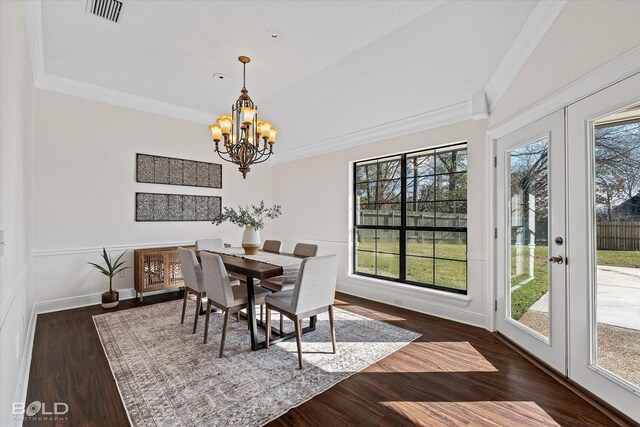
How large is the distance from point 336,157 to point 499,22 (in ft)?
9.64

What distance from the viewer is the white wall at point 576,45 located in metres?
1.75

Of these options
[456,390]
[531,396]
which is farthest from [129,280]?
[531,396]

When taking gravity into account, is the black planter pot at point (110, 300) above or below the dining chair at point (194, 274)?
below

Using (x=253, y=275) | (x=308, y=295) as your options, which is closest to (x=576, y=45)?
(x=308, y=295)

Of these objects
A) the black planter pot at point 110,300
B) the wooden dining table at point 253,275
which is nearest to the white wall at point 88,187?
the black planter pot at point 110,300

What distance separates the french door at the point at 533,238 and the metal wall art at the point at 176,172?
4.44 meters

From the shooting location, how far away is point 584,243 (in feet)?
6.97

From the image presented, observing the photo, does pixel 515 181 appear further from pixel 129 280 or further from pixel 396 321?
pixel 129 280

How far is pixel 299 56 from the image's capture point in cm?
345

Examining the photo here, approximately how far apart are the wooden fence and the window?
170 centimetres

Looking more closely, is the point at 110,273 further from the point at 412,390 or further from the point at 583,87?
the point at 583,87

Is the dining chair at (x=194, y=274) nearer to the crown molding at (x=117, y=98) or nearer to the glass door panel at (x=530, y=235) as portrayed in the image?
the crown molding at (x=117, y=98)

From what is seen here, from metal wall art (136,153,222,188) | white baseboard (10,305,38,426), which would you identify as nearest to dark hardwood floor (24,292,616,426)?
white baseboard (10,305,38,426)

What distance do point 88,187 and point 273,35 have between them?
3.31m
